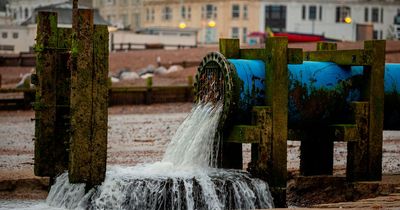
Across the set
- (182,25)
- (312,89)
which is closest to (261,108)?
(312,89)

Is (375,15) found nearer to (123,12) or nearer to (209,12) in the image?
(209,12)

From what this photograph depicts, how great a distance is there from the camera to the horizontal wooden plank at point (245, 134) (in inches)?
587

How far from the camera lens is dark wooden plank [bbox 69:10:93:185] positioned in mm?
14609

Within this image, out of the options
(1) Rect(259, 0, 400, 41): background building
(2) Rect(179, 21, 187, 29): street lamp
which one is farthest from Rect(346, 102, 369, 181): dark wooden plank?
(2) Rect(179, 21, 187, 29): street lamp

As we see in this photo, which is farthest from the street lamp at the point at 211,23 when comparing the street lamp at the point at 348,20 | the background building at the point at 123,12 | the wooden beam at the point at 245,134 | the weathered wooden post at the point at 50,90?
the wooden beam at the point at 245,134

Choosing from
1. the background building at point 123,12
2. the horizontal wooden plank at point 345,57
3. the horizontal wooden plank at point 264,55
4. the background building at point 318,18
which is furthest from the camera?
the background building at point 123,12

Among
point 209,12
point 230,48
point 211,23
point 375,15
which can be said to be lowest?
point 211,23

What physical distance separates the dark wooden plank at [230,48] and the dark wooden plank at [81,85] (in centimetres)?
244

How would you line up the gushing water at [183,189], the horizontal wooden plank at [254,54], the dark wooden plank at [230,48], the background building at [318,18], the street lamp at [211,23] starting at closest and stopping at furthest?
1. the gushing water at [183,189]
2. the horizontal wooden plank at [254,54]
3. the dark wooden plank at [230,48]
4. the street lamp at [211,23]
5. the background building at [318,18]

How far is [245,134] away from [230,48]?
1.81 m

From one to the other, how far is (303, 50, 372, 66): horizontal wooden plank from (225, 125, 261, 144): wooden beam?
1.96 meters

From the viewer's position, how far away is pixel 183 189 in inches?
583

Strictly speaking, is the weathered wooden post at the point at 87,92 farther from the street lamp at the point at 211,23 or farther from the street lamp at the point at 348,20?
the street lamp at the point at 211,23

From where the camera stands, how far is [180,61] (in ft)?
200
